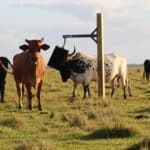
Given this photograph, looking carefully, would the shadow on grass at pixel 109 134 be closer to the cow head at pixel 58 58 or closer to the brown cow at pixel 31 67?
the brown cow at pixel 31 67

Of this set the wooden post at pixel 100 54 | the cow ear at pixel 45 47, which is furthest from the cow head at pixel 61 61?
the cow ear at pixel 45 47

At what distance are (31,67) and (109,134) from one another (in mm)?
7867

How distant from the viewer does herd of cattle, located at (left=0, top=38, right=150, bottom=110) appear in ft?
72.9

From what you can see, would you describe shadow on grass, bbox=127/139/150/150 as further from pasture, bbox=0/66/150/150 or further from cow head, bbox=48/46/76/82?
cow head, bbox=48/46/76/82

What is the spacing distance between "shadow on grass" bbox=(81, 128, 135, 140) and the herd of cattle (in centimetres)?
732

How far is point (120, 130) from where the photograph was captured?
14.8 metres

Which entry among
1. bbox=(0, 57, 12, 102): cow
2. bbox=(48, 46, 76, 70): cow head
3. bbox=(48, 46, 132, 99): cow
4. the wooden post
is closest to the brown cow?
bbox=(0, 57, 12, 102): cow

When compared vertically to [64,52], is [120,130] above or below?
below

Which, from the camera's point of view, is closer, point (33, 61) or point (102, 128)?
point (102, 128)

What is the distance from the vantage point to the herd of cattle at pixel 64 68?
2222 cm

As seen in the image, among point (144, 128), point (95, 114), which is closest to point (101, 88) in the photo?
point (95, 114)

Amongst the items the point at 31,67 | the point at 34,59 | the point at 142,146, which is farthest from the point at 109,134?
the point at 31,67

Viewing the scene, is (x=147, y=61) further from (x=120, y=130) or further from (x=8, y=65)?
(x=120, y=130)

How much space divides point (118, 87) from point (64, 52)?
7068 mm
